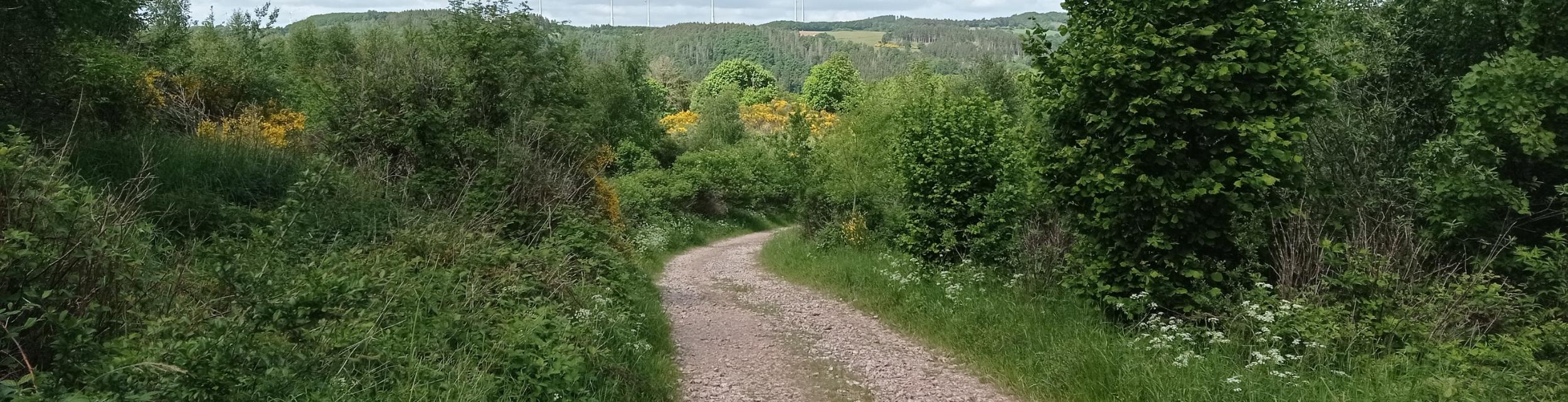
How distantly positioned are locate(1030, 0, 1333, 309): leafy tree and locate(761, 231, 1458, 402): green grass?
836 millimetres

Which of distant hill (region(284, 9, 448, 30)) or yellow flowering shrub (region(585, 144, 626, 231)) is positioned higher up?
distant hill (region(284, 9, 448, 30))

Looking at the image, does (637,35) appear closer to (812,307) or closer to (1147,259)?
(812,307)

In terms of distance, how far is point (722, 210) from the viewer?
123 ft

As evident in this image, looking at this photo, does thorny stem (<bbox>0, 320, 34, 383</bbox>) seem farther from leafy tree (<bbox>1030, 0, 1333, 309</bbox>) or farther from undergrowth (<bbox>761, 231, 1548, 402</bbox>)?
leafy tree (<bbox>1030, 0, 1333, 309</bbox>)

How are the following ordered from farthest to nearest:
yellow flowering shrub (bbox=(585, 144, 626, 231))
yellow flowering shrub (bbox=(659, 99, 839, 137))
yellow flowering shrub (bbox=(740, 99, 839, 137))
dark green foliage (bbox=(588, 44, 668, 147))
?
1. yellow flowering shrub (bbox=(740, 99, 839, 137))
2. yellow flowering shrub (bbox=(659, 99, 839, 137))
3. dark green foliage (bbox=(588, 44, 668, 147))
4. yellow flowering shrub (bbox=(585, 144, 626, 231))

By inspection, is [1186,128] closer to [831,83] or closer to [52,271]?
[52,271]

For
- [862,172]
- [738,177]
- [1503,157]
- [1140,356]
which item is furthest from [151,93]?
[738,177]

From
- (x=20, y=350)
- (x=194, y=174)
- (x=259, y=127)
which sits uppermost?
(x=259, y=127)

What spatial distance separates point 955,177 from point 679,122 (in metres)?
38.2

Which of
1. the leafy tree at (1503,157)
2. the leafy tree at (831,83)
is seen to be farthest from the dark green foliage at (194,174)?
the leafy tree at (831,83)

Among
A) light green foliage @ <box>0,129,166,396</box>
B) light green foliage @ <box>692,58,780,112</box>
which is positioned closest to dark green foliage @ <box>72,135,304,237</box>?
light green foliage @ <box>0,129,166,396</box>

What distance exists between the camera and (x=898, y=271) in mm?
13188

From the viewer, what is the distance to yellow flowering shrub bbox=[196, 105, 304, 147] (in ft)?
35.2

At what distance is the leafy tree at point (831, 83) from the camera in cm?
7406
